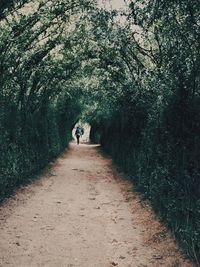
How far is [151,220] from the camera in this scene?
10.9 metres

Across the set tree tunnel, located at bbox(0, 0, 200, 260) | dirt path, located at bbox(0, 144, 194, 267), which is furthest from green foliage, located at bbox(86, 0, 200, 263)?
dirt path, located at bbox(0, 144, 194, 267)

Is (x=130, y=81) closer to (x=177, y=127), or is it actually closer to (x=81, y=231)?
(x=177, y=127)

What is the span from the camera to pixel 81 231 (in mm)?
10023

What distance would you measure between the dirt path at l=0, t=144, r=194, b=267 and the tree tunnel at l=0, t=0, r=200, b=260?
51cm

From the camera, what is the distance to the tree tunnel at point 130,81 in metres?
9.20

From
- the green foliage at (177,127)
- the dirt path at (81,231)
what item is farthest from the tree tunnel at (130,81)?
the dirt path at (81,231)

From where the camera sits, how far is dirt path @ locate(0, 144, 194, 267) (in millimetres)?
7926

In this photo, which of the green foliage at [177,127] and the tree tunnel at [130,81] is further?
the tree tunnel at [130,81]

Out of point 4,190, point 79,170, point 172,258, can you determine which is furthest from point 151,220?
point 79,170

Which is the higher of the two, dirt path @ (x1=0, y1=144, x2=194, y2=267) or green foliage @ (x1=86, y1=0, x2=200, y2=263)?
green foliage @ (x1=86, y1=0, x2=200, y2=263)

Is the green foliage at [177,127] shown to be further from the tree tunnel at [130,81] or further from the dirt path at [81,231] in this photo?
the dirt path at [81,231]

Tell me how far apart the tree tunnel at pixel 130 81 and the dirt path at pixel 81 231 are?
0.51m

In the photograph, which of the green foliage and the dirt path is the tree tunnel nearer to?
the green foliage

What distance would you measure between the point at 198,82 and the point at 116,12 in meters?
5.41
